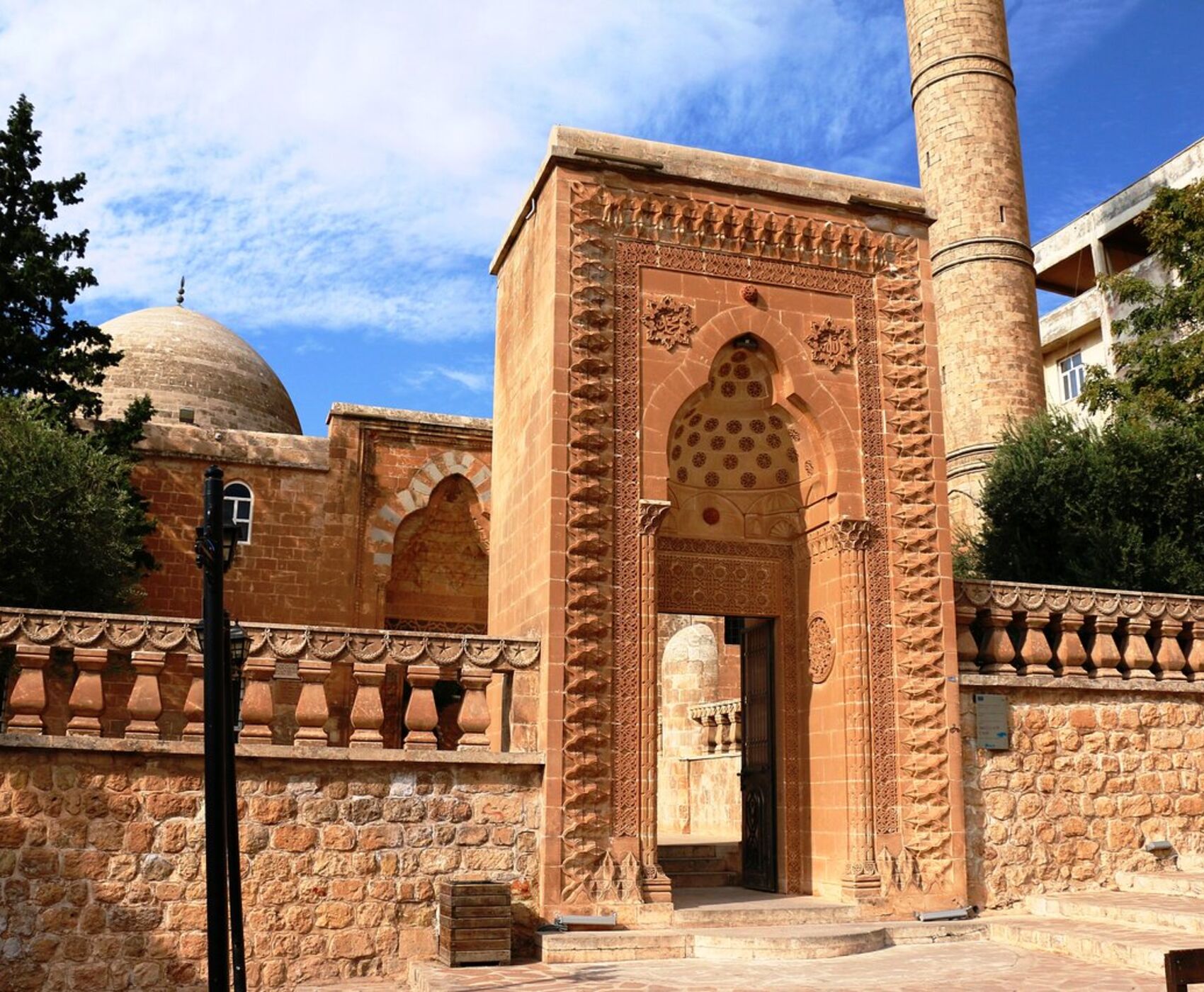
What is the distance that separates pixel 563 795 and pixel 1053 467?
960 cm

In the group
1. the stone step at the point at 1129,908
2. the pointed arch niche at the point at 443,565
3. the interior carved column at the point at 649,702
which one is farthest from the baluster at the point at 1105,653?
the pointed arch niche at the point at 443,565

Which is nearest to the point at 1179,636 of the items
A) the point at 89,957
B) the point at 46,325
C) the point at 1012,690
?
the point at 1012,690

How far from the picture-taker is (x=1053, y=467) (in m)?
15.7

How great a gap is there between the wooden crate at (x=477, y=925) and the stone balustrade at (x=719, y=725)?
855 centimetres

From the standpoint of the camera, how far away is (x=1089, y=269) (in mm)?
32562

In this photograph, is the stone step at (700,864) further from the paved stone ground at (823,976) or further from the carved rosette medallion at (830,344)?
the carved rosette medallion at (830,344)

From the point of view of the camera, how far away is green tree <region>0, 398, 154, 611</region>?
13727 mm

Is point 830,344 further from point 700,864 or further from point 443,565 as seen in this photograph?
point 443,565

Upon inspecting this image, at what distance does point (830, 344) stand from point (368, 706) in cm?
561

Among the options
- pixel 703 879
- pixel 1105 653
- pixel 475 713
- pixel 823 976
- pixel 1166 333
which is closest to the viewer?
pixel 823 976

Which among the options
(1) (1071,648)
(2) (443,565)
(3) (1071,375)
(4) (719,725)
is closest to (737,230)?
(1) (1071,648)

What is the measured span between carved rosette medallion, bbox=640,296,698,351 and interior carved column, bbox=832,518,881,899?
230 cm

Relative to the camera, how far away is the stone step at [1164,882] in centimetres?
1026

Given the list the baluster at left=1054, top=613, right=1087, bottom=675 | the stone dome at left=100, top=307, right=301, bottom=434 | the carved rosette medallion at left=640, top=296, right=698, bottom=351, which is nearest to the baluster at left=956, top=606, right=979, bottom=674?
the baluster at left=1054, top=613, right=1087, bottom=675
